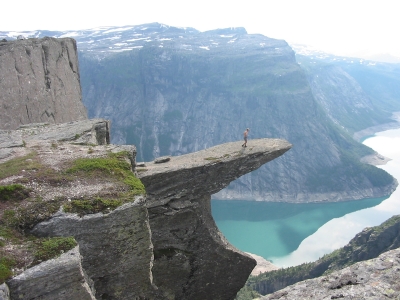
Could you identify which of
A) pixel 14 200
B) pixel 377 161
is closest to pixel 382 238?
pixel 14 200

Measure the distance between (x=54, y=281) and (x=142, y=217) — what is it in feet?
9.82

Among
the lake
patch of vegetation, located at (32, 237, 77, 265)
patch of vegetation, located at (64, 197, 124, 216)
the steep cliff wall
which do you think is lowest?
the lake

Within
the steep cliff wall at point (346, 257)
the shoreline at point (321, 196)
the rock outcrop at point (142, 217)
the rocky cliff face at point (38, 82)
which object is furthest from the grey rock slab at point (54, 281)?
the shoreline at point (321, 196)

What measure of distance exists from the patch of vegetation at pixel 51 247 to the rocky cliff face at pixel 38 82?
1542 centimetres

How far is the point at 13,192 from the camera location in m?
9.66

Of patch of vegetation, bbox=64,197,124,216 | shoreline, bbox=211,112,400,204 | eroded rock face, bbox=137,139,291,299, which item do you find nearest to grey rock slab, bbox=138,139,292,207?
eroded rock face, bbox=137,139,291,299

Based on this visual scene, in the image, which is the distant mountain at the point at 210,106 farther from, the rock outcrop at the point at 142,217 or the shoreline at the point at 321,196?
the rock outcrop at the point at 142,217

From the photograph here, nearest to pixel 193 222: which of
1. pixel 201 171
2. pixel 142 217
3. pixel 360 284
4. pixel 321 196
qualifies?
pixel 201 171

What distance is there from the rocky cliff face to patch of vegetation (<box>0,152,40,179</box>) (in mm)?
10859

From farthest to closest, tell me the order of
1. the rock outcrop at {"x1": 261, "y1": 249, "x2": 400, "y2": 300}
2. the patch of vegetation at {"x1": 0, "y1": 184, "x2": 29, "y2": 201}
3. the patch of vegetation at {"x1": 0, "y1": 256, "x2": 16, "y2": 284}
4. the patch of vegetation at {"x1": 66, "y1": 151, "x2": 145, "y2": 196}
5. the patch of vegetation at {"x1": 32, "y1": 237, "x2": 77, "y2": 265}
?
the patch of vegetation at {"x1": 66, "y1": 151, "x2": 145, "y2": 196}
the patch of vegetation at {"x1": 0, "y1": 184, "x2": 29, "y2": 201}
the patch of vegetation at {"x1": 32, "y1": 237, "x2": 77, "y2": 265}
the patch of vegetation at {"x1": 0, "y1": 256, "x2": 16, "y2": 284}
the rock outcrop at {"x1": 261, "y1": 249, "x2": 400, "y2": 300}

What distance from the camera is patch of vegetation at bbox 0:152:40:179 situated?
10.8 metres

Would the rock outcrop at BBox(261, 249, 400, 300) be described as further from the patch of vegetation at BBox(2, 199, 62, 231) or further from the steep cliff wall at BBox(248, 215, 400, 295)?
the steep cliff wall at BBox(248, 215, 400, 295)

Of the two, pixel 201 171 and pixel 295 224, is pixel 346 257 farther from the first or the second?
pixel 295 224

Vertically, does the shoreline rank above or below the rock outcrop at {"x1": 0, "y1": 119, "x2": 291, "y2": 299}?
below
